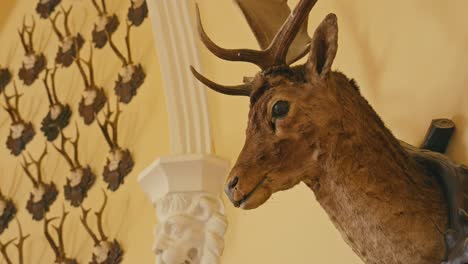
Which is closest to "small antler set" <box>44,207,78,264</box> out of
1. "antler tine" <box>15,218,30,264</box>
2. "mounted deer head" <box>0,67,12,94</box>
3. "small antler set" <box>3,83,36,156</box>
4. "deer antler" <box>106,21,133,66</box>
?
"antler tine" <box>15,218,30,264</box>

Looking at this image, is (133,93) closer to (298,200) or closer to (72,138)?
(72,138)

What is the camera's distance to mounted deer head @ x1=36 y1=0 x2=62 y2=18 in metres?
4.04

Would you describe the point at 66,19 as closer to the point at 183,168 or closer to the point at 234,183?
the point at 183,168

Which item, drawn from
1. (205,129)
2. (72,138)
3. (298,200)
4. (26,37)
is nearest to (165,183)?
(205,129)

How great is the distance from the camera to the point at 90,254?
3.38m

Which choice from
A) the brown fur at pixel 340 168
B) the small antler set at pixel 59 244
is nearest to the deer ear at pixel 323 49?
the brown fur at pixel 340 168

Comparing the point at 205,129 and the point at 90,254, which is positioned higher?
the point at 205,129

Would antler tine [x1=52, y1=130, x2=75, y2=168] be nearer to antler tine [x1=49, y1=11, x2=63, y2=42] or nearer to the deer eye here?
antler tine [x1=49, y1=11, x2=63, y2=42]

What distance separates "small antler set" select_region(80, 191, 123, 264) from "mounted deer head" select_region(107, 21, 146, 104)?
353mm

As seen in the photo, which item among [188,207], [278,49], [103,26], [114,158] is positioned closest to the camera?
[278,49]

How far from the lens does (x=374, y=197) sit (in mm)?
1780

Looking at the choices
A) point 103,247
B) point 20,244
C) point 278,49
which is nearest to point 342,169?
A: point 278,49

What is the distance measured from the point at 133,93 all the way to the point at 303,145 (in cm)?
176

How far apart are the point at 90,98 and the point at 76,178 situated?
1.00 ft
